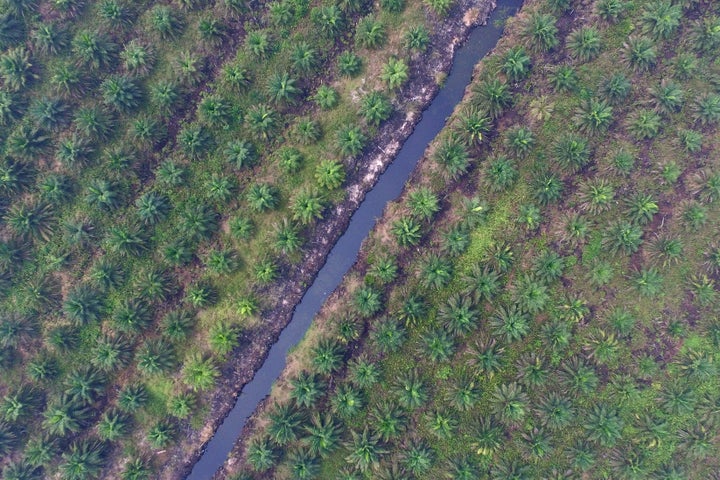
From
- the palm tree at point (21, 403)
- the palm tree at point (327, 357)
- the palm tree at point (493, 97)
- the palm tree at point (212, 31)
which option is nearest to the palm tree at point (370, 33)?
the palm tree at point (493, 97)

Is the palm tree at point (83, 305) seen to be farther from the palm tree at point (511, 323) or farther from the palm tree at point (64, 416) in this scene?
the palm tree at point (511, 323)

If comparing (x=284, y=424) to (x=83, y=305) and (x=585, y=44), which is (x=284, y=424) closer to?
(x=83, y=305)

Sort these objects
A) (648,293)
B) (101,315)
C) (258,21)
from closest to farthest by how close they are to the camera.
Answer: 1. (648,293)
2. (101,315)
3. (258,21)

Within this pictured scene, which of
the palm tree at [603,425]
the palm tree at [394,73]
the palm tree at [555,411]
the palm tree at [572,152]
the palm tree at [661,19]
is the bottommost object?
the palm tree at [603,425]

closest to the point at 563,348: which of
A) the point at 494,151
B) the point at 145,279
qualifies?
the point at 494,151

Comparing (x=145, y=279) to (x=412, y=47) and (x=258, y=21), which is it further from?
(x=412, y=47)

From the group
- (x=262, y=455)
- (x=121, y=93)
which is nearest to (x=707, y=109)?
(x=262, y=455)

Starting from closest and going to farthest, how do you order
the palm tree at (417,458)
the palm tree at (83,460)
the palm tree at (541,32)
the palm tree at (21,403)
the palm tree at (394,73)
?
the palm tree at (417,458) < the palm tree at (83,460) < the palm tree at (21,403) < the palm tree at (541,32) < the palm tree at (394,73)
